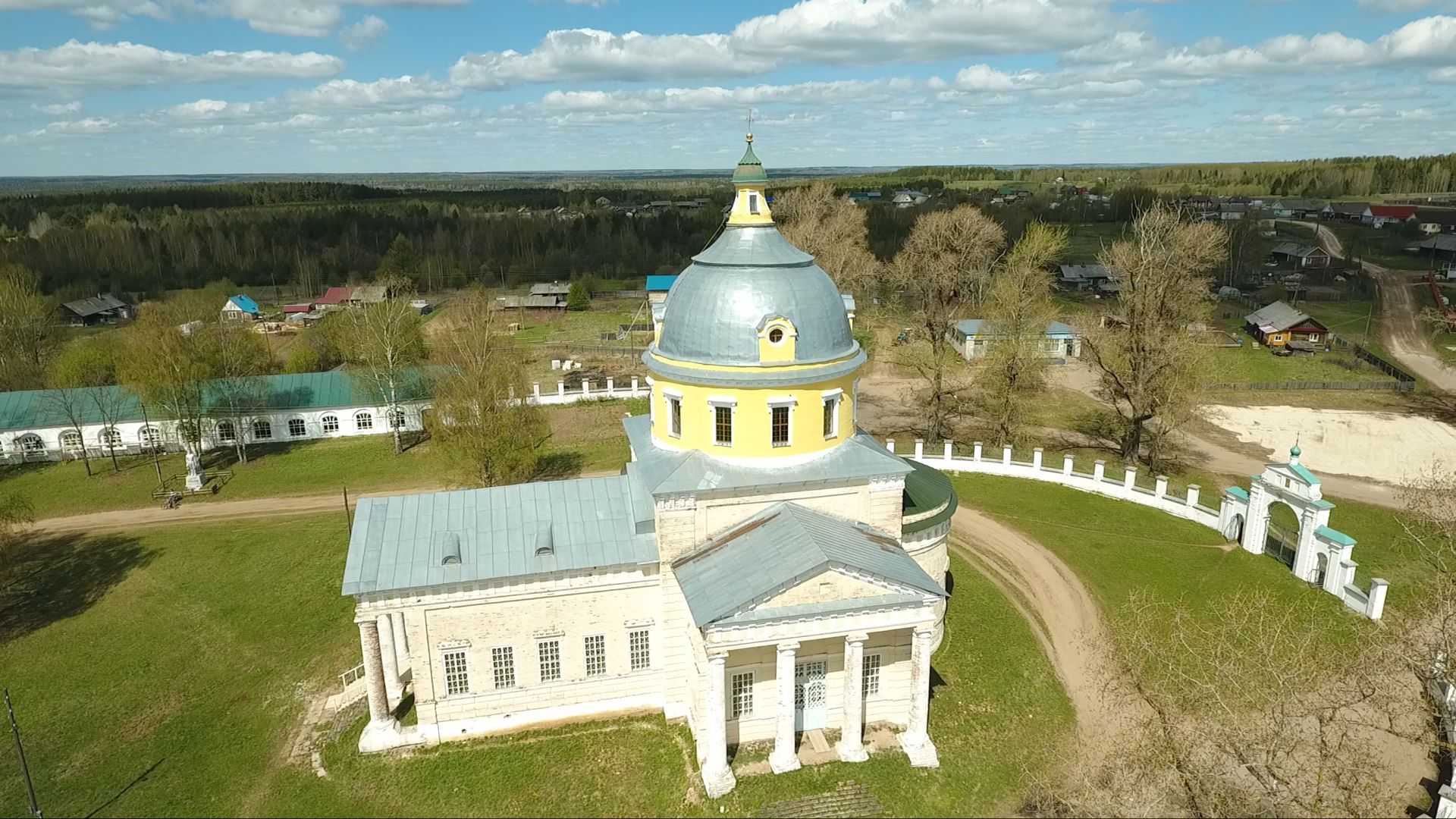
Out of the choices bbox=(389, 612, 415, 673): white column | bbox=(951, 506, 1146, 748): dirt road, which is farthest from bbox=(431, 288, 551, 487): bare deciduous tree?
bbox=(951, 506, 1146, 748): dirt road

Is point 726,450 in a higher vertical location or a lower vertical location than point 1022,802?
higher

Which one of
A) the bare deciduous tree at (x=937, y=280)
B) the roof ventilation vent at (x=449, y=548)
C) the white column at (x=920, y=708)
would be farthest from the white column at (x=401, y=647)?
the bare deciduous tree at (x=937, y=280)

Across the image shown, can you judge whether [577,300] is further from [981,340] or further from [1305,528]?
[1305,528]

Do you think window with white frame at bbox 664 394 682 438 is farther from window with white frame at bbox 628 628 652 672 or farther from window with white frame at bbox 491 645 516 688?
window with white frame at bbox 491 645 516 688

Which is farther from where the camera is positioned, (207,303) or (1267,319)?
(1267,319)

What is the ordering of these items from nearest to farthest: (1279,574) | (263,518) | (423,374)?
(1279,574) < (263,518) < (423,374)

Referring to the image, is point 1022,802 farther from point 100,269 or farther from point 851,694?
point 100,269

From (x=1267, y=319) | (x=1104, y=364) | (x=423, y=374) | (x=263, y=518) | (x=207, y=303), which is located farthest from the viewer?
(x=1267, y=319)

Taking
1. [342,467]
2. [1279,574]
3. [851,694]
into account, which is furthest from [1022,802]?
[342,467]

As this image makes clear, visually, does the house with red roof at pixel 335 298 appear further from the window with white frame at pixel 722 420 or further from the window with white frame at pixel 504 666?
the window with white frame at pixel 722 420
